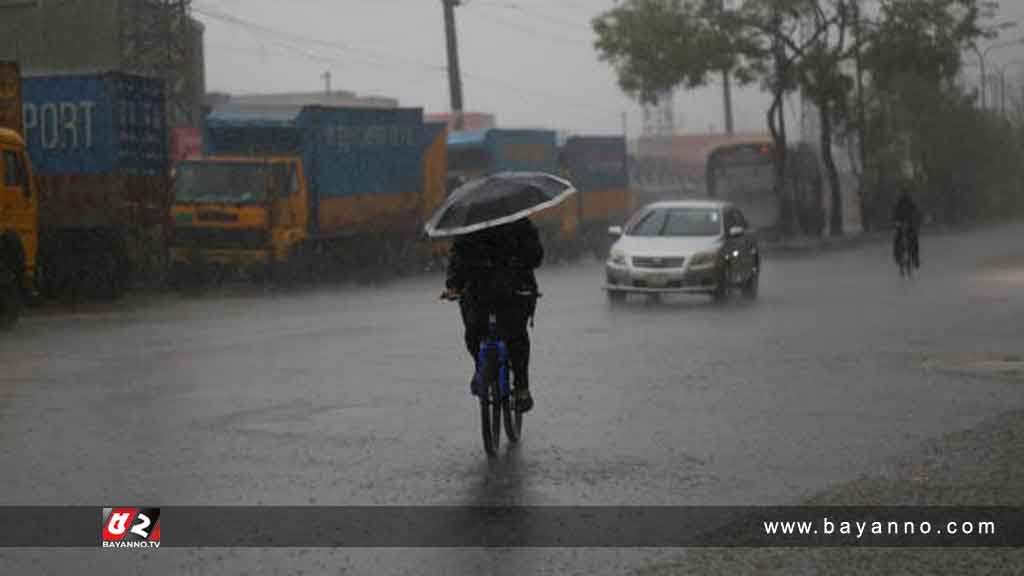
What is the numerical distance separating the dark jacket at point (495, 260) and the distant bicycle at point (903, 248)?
79.9ft

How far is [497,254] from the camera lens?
36.4ft

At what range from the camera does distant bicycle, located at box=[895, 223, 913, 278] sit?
3453 centimetres

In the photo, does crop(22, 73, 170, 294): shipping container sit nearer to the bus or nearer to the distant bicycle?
the distant bicycle

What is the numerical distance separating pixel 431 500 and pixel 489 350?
1.74 m

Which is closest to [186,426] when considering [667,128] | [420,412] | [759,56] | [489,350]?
[420,412]

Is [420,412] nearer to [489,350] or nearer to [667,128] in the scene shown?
[489,350]

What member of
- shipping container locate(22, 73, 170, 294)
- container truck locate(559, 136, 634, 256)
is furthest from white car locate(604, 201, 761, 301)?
container truck locate(559, 136, 634, 256)

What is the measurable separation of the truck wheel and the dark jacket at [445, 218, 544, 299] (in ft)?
41.1

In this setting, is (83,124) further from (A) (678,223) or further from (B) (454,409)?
(B) (454,409)

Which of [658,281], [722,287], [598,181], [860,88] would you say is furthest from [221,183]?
[860,88]

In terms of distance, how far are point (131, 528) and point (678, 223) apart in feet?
64.6

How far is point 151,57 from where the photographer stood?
5694 cm

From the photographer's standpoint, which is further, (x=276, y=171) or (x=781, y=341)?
(x=276, y=171)

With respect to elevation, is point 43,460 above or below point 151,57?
below
